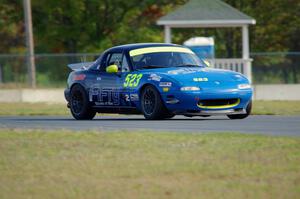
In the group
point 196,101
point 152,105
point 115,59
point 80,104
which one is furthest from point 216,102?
point 80,104

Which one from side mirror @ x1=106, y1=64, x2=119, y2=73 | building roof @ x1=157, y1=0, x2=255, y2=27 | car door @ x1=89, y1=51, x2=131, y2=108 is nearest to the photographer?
car door @ x1=89, y1=51, x2=131, y2=108

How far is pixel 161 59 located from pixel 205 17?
55.8 ft

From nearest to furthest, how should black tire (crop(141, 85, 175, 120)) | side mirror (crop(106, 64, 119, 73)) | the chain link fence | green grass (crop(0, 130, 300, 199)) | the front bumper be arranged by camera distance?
1. green grass (crop(0, 130, 300, 199))
2. the front bumper
3. black tire (crop(141, 85, 175, 120))
4. side mirror (crop(106, 64, 119, 73))
5. the chain link fence

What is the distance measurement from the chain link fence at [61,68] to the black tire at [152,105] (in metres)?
19.7

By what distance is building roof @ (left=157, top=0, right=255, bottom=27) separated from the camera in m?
34.5

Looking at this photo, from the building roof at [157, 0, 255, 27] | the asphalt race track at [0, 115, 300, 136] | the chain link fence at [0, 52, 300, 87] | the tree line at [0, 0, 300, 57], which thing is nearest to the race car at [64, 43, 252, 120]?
the asphalt race track at [0, 115, 300, 136]

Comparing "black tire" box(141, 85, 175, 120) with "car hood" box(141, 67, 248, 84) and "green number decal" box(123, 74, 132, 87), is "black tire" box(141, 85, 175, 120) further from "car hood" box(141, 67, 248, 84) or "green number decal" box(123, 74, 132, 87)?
"green number decal" box(123, 74, 132, 87)

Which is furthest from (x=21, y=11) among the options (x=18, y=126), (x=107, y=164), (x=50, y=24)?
(x=107, y=164)

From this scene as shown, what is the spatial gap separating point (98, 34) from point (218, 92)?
103 feet

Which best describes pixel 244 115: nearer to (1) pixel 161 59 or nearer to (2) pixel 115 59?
(1) pixel 161 59

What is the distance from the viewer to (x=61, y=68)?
38.3 meters

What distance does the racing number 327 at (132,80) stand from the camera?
57.3 ft

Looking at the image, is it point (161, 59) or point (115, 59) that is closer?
point (161, 59)

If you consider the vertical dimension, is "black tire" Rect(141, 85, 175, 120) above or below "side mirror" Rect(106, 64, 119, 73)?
below
